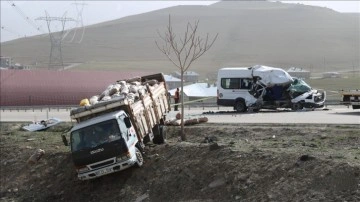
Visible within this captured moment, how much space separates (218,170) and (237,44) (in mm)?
128867

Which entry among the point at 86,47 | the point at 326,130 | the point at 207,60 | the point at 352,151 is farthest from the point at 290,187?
the point at 86,47

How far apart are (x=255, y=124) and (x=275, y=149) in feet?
28.1

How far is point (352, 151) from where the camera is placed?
15273 millimetres

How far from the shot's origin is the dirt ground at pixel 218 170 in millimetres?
13070

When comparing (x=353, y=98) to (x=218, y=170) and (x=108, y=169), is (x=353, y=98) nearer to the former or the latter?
(x=218, y=170)

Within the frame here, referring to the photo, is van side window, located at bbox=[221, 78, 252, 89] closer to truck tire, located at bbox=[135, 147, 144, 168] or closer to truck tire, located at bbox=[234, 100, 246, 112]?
truck tire, located at bbox=[234, 100, 246, 112]

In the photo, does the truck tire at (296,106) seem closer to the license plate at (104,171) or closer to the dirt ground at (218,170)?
the dirt ground at (218,170)

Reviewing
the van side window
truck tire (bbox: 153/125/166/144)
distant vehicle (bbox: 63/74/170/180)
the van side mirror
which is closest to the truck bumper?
distant vehicle (bbox: 63/74/170/180)

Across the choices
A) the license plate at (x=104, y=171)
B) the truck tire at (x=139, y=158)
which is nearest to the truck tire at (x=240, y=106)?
the truck tire at (x=139, y=158)

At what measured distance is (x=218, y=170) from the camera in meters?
15.6

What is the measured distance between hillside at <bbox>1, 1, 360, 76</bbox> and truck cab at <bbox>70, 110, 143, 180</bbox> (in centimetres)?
8201

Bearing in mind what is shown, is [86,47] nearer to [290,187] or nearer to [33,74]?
[33,74]

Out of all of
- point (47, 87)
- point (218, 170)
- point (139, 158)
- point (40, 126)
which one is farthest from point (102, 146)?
point (47, 87)

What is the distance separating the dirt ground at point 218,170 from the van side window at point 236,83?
921cm
